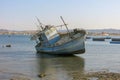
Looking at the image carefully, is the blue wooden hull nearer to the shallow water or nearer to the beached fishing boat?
the beached fishing boat

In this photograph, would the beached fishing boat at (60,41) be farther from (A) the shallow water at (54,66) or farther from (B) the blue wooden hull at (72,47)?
(A) the shallow water at (54,66)

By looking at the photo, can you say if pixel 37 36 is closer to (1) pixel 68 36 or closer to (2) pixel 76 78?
(1) pixel 68 36

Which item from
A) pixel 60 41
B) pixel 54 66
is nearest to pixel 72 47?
pixel 60 41

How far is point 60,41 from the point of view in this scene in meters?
47.0

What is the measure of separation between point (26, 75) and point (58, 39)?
2249cm

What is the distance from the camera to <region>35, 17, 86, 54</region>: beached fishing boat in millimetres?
44688

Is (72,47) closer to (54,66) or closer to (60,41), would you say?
(60,41)

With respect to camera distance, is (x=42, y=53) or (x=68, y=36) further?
(x=42, y=53)

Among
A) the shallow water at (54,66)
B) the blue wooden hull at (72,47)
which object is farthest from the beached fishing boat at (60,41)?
the shallow water at (54,66)

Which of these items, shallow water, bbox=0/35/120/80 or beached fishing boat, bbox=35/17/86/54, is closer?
shallow water, bbox=0/35/120/80

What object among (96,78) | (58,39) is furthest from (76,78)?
(58,39)

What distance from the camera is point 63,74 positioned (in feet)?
90.6

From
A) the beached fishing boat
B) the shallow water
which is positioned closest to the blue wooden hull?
the beached fishing boat

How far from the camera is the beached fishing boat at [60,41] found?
4469 centimetres
